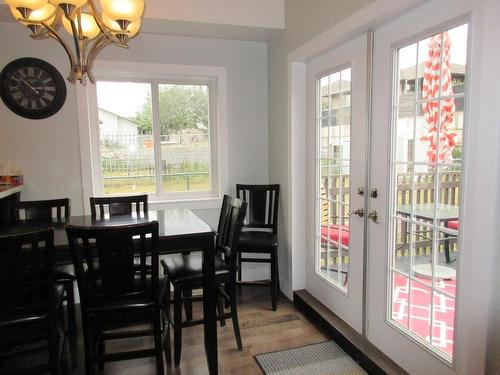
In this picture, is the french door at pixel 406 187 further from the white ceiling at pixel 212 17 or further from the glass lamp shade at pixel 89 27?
the glass lamp shade at pixel 89 27

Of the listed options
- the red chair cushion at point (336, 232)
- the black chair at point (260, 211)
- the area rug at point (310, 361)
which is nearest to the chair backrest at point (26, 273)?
the area rug at point (310, 361)

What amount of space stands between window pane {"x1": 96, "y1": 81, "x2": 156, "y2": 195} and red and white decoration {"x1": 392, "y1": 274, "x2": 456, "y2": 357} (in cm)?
241

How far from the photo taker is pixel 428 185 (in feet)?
5.90

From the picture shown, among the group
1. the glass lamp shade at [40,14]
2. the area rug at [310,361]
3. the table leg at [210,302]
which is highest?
the glass lamp shade at [40,14]

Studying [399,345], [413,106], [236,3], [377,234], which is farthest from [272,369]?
[236,3]

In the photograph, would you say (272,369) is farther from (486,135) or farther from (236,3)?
(236,3)

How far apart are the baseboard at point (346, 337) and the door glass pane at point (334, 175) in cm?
24

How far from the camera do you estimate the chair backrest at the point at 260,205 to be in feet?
11.0

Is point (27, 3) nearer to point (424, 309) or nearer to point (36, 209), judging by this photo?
point (36, 209)

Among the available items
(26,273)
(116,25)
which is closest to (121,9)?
(116,25)

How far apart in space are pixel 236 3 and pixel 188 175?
1607 mm

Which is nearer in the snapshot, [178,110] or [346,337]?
[346,337]

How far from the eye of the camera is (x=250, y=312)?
9.91 feet

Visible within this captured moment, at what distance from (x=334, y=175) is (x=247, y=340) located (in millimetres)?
1351
